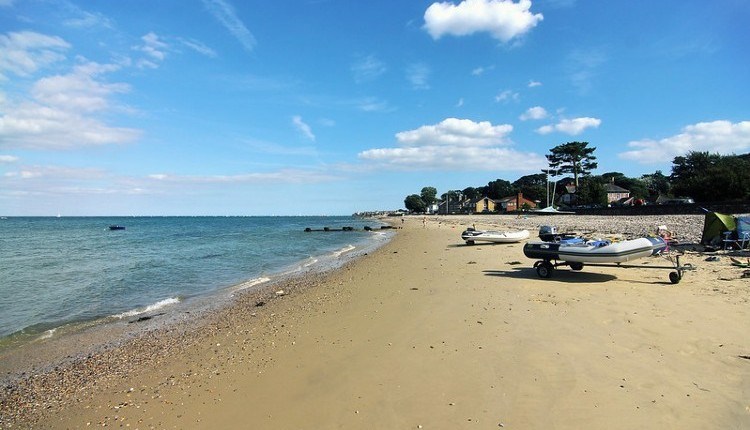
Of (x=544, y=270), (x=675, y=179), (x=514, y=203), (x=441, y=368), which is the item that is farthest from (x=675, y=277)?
(x=514, y=203)

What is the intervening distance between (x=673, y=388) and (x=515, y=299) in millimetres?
4508

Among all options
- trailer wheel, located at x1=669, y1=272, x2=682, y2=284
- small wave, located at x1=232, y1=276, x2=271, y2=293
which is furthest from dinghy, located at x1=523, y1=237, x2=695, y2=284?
small wave, located at x1=232, y1=276, x2=271, y2=293

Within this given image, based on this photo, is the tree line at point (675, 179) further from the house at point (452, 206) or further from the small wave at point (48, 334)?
the small wave at point (48, 334)

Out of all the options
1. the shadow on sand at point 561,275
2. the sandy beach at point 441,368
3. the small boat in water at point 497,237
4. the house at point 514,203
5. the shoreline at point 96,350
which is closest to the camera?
the sandy beach at point 441,368

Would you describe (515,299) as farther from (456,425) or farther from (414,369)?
(456,425)

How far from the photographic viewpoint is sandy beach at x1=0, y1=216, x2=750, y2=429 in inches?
176

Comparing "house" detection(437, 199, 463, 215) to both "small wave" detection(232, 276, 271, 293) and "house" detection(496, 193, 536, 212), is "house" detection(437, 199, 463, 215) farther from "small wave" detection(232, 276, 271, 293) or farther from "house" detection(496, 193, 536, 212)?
"small wave" detection(232, 276, 271, 293)

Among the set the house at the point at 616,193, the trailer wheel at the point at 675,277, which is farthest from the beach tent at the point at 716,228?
the house at the point at 616,193

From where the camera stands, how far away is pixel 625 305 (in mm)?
8305

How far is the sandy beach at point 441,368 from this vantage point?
447 cm

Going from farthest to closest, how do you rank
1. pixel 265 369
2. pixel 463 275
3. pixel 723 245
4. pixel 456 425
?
pixel 723 245
pixel 463 275
pixel 265 369
pixel 456 425

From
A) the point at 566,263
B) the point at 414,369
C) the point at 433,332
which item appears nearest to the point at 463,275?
the point at 566,263

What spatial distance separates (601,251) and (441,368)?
24.5 feet

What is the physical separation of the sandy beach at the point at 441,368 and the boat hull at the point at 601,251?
832mm
